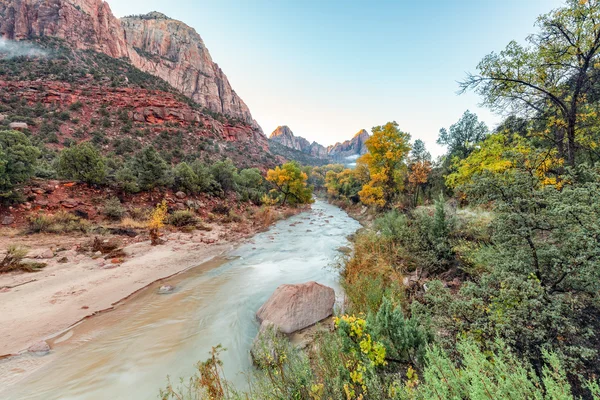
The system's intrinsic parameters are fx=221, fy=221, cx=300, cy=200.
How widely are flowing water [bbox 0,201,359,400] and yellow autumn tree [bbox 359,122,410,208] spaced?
29.9 ft

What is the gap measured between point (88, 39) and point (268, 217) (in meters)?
54.8

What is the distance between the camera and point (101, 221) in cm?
1131

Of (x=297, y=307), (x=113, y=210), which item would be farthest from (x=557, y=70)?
(x=113, y=210)

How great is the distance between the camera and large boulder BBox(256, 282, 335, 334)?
193 inches

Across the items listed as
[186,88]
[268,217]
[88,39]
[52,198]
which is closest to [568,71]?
[268,217]

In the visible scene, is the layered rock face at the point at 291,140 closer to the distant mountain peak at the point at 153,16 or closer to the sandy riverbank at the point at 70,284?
the distant mountain peak at the point at 153,16

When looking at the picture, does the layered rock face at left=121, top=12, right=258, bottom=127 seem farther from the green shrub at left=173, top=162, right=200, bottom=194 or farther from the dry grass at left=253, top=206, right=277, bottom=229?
the dry grass at left=253, top=206, right=277, bottom=229

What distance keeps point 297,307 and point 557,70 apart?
27.7 feet

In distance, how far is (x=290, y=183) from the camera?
28.2 meters

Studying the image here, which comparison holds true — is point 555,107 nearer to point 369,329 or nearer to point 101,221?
point 369,329

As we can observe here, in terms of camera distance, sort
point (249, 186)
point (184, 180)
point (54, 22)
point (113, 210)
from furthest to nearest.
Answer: point (54, 22)
point (249, 186)
point (184, 180)
point (113, 210)

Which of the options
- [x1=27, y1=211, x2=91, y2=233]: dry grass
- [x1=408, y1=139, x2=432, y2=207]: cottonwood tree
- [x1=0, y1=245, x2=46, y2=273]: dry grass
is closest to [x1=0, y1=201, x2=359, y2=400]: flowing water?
[x1=0, y1=245, x2=46, y2=273]: dry grass

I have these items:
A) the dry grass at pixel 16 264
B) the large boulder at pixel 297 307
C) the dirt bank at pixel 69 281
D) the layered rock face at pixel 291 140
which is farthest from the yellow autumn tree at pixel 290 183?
the layered rock face at pixel 291 140

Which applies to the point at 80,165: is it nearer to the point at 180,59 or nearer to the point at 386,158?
the point at 386,158
